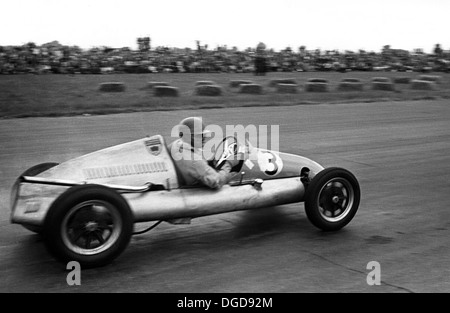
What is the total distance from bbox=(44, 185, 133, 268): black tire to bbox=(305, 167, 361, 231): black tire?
5.71ft

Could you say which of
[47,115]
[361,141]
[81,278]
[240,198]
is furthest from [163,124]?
[81,278]

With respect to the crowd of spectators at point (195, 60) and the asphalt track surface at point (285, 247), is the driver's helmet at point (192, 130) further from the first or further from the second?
the crowd of spectators at point (195, 60)

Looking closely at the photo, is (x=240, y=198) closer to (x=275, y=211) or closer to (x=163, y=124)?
(x=275, y=211)

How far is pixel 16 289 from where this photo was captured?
4.05 metres

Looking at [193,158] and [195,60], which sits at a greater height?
[195,60]

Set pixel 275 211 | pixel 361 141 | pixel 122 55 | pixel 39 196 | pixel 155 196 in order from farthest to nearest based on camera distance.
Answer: pixel 122 55, pixel 361 141, pixel 275 211, pixel 155 196, pixel 39 196

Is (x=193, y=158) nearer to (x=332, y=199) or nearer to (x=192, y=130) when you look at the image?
(x=192, y=130)

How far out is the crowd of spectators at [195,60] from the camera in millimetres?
21341

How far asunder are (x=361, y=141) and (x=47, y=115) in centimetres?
701

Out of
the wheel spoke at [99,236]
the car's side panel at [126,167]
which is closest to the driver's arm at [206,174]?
the car's side panel at [126,167]

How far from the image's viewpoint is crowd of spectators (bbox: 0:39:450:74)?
70.0 feet

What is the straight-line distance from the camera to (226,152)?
5.37 metres

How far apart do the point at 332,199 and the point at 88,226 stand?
228cm

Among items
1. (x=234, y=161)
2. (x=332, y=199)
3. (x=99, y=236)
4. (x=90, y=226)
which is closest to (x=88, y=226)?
(x=90, y=226)
